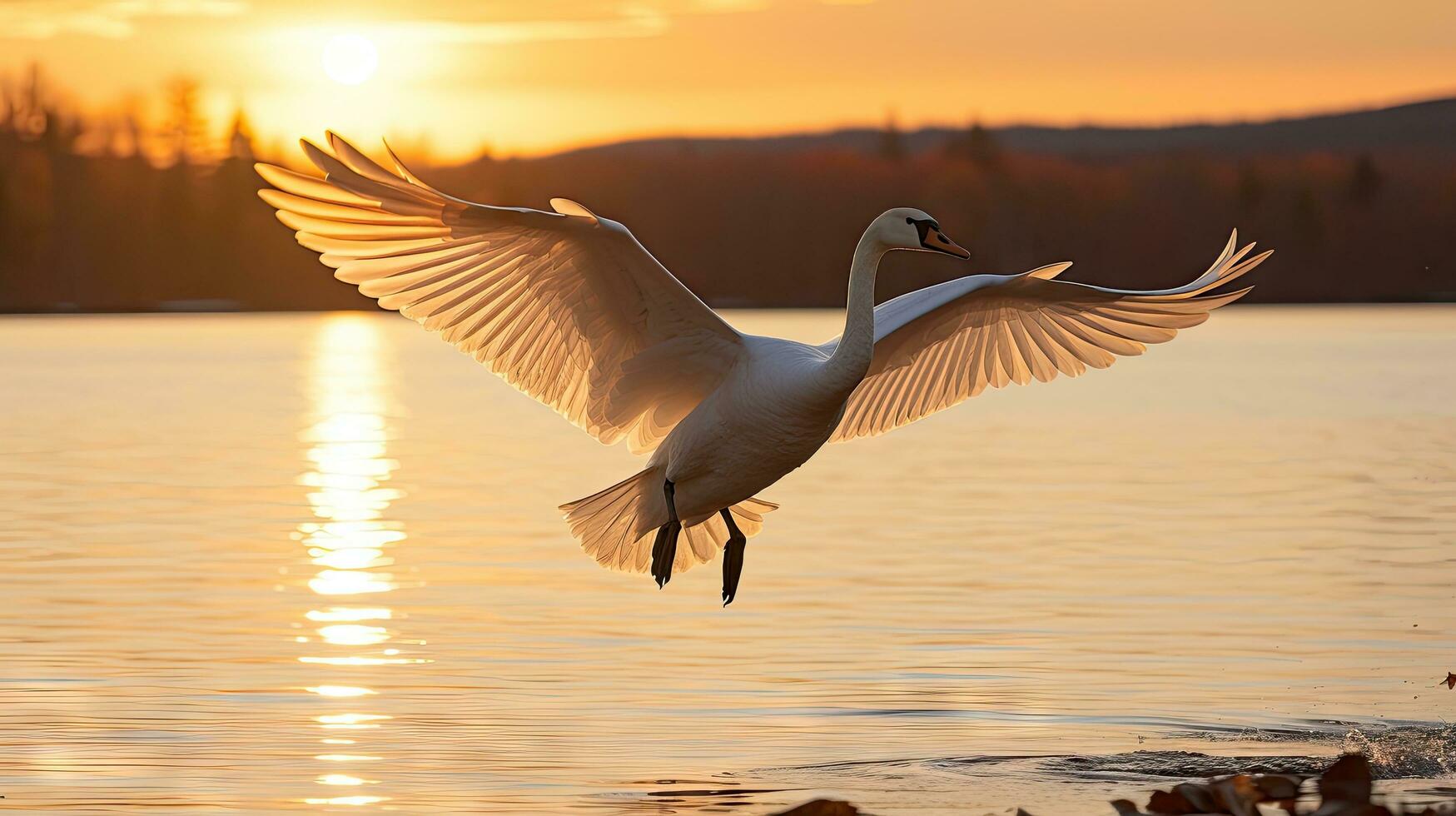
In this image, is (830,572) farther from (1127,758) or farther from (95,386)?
(95,386)

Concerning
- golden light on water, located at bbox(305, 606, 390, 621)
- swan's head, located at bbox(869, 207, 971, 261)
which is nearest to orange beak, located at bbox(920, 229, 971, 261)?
swan's head, located at bbox(869, 207, 971, 261)

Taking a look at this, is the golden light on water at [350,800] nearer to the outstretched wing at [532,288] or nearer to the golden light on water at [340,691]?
the golden light on water at [340,691]

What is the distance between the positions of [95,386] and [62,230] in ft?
273

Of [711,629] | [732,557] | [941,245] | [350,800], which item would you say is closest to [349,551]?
[711,629]

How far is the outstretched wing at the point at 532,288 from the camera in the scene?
1046cm

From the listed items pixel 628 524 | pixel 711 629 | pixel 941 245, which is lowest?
pixel 711 629

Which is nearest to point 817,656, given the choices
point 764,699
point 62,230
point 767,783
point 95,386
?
point 764,699

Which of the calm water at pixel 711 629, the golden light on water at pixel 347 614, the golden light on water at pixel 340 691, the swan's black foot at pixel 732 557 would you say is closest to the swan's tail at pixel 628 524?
the swan's black foot at pixel 732 557

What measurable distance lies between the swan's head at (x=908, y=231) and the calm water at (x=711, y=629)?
260 cm

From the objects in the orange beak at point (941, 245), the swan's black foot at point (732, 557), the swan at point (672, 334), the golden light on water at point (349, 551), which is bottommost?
the golden light on water at point (349, 551)

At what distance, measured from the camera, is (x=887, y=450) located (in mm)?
30531

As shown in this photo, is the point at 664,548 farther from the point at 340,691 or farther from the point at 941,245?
the point at 941,245

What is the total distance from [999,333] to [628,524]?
8.83ft

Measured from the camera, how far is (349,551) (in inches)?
755
